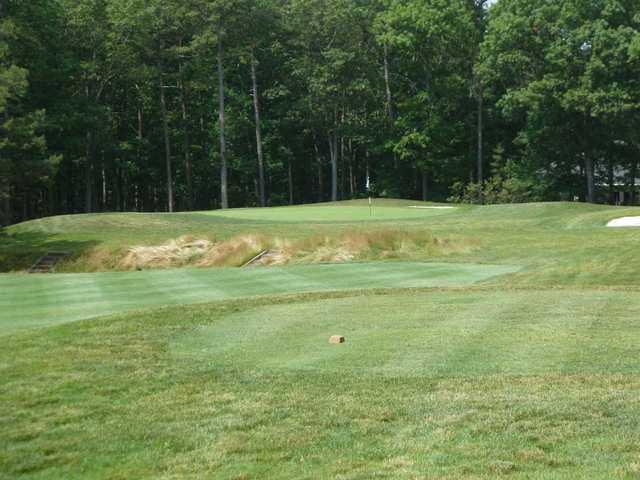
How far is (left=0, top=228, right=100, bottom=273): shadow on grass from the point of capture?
27.3m

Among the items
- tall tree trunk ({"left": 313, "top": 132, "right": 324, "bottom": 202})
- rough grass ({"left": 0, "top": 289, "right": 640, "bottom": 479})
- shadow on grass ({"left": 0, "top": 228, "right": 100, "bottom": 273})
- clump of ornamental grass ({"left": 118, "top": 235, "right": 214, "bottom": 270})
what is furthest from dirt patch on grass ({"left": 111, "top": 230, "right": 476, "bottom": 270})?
tall tree trunk ({"left": 313, "top": 132, "right": 324, "bottom": 202})

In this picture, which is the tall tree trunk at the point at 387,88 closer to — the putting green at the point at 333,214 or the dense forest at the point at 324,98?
the dense forest at the point at 324,98

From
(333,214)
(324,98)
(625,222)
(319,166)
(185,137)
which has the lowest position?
(625,222)

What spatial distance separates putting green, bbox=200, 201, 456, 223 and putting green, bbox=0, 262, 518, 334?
1234 cm

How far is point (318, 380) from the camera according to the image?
318 inches

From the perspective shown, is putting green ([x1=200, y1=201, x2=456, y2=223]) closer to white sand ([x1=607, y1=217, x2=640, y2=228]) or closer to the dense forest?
white sand ([x1=607, y1=217, x2=640, y2=228])

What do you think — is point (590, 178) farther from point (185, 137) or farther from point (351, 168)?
point (185, 137)

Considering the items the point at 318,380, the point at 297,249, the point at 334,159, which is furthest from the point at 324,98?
the point at 318,380

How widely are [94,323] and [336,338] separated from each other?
13.0ft

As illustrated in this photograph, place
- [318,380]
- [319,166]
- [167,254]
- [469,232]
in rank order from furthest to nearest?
[319,166] < [469,232] < [167,254] < [318,380]

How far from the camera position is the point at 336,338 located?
388 inches

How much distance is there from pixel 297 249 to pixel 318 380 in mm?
17985

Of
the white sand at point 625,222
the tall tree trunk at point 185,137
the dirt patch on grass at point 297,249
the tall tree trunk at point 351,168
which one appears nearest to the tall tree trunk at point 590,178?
the tall tree trunk at point 351,168

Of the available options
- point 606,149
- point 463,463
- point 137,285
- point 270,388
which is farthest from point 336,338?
point 606,149
